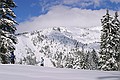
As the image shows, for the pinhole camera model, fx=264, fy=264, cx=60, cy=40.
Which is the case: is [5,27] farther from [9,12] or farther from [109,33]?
[109,33]

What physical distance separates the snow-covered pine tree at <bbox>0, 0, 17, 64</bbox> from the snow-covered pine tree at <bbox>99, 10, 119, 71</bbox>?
14.8 metres

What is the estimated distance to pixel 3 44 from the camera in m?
23.0

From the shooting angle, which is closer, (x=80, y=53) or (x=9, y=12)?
(x=9, y=12)

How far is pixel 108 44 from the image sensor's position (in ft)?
115

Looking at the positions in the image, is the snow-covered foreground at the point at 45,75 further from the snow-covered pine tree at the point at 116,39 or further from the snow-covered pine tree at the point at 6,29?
the snow-covered pine tree at the point at 116,39

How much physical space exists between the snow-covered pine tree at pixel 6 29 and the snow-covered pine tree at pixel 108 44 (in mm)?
14821

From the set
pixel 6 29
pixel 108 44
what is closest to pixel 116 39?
pixel 108 44

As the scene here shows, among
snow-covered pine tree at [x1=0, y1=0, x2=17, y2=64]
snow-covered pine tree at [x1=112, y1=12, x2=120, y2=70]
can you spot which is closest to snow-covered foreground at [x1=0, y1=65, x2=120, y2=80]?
snow-covered pine tree at [x1=0, y1=0, x2=17, y2=64]

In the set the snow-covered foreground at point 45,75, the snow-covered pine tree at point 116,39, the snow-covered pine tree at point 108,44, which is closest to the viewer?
the snow-covered foreground at point 45,75

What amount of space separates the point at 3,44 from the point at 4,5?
13.4 feet

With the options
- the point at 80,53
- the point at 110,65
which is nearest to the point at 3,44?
the point at 110,65

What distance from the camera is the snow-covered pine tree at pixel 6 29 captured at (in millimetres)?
23094

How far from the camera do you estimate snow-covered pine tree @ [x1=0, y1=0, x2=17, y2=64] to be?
23094 mm

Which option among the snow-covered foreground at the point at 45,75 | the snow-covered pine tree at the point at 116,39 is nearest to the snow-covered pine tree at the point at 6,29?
the snow-covered foreground at the point at 45,75
